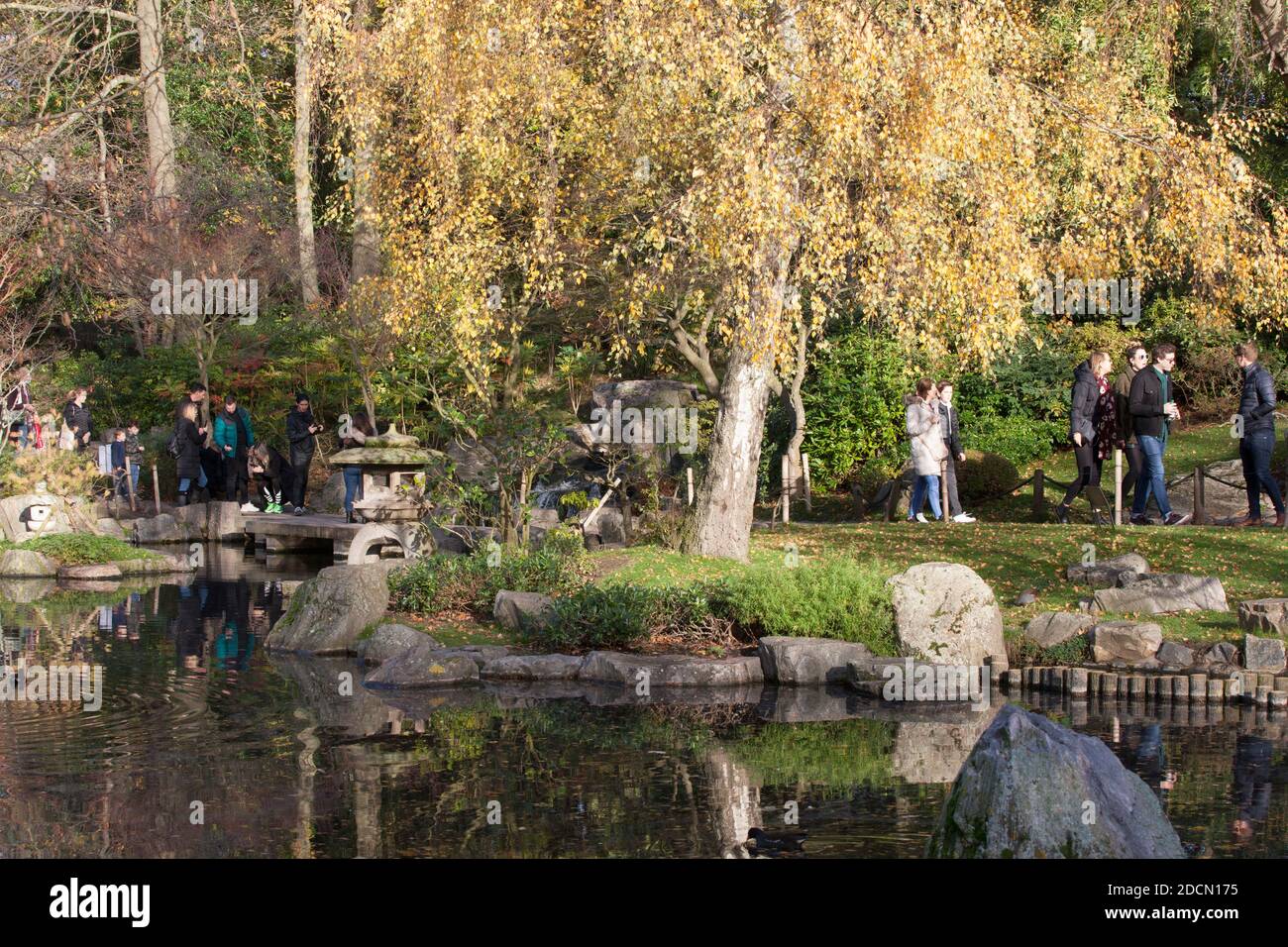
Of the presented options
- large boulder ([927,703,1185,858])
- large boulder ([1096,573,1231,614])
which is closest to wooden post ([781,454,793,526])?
large boulder ([1096,573,1231,614])

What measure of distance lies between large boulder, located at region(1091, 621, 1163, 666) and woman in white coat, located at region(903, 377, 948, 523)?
6.31 m

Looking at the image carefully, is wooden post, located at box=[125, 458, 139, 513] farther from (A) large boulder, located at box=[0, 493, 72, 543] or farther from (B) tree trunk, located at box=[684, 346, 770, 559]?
(B) tree trunk, located at box=[684, 346, 770, 559]

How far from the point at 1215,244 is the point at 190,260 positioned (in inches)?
811

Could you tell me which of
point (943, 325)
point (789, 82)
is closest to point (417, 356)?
point (943, 325)

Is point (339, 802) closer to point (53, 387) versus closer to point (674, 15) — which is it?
point (674, 15)

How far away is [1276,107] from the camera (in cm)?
2528

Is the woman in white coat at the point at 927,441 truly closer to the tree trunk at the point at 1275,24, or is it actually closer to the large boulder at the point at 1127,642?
the tree trunk at the point at 1275,24

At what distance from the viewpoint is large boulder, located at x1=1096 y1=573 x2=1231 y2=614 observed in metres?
13.2

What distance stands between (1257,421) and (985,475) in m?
→ 5.64

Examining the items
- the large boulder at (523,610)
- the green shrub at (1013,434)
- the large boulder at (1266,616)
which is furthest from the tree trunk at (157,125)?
the large boulder at (1266,616)

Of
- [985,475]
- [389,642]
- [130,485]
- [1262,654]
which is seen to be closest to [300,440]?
[130,485]

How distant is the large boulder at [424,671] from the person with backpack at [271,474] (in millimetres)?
13858

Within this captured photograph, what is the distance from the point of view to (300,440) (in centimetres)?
2581

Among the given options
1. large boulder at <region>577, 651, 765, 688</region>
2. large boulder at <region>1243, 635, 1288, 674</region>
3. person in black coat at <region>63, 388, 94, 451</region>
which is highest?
person in black coat at <region>63, 388, 94, 451</region>
